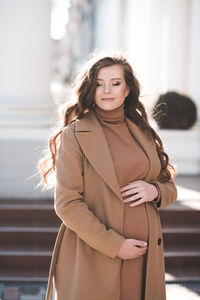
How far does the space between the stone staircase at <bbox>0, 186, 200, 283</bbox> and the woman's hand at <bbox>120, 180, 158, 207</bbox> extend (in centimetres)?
242

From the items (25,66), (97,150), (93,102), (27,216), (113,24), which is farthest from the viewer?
(113,24)

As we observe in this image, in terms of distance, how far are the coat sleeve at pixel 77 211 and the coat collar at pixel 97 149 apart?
8 cm

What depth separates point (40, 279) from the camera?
4.56 m

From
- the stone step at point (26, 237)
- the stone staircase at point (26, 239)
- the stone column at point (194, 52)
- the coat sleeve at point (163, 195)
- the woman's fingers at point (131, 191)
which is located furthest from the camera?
the stone column at point (194, 52)

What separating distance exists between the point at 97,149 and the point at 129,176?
0.23 m

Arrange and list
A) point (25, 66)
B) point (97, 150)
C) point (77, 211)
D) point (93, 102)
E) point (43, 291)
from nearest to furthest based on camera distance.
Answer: point (77, 211) → point (97, 150) → point (93, 102) → point (43, 291) → point (25, 66)

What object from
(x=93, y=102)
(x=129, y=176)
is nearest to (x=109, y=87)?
(x=93, y=102)

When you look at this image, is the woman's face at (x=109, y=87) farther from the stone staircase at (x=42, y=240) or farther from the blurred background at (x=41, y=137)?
the stone staircase at (x=42, y=240)

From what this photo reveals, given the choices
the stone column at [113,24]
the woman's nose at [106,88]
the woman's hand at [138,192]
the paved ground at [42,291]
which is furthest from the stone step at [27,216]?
the stone column at [113,24]

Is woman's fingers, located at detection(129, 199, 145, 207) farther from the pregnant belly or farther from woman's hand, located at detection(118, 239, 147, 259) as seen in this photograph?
woman's hand, located at detection(118, 239, 147, 259)

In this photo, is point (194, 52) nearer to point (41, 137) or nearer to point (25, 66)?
point (25, 66)

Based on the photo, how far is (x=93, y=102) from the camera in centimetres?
250

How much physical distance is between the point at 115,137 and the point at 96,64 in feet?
1.28

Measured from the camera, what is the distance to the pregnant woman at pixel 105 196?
2.27 metres
